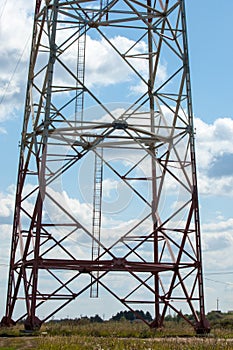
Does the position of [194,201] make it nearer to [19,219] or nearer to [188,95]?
[188,95]

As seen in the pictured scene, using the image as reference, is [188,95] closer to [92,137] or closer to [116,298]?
[92,137]

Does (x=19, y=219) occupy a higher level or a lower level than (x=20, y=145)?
lower

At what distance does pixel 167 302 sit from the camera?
26859mm

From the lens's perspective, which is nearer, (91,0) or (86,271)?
(86,271)

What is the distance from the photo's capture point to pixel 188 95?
1118 inches

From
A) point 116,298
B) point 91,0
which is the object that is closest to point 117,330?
point 116,298

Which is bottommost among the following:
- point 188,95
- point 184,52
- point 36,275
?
point 36,275

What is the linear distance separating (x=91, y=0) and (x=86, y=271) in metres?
11.5

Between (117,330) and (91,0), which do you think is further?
(91,0)

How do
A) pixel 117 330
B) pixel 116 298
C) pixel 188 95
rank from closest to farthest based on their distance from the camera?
1. pixel 117 330
2. pixel 116 298
3. pixel 188 95

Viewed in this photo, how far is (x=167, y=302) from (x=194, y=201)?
424 cm

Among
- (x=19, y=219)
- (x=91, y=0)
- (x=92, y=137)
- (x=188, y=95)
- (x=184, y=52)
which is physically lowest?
(x=19, y=219)

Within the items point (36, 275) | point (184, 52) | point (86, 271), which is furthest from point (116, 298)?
point (184, 52)

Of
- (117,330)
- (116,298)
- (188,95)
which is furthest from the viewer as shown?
(188,95)
